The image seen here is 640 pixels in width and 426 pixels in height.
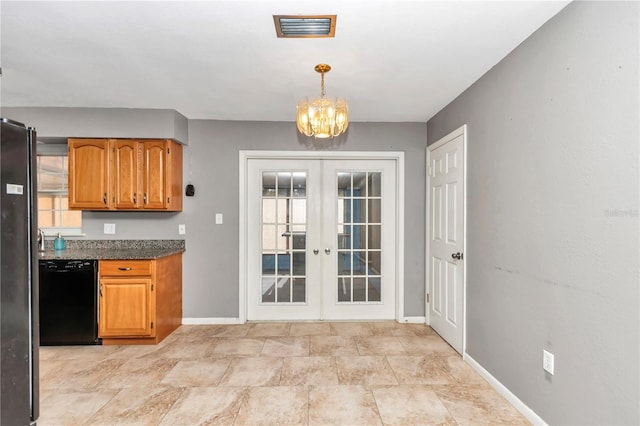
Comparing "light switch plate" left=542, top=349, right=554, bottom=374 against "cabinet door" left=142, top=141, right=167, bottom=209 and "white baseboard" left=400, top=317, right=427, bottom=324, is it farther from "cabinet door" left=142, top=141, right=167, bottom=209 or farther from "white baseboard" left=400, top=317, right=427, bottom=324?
"cabinet door" left=142, top=141, right=167, bottom=209

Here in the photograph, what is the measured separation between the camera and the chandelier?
2523 mm

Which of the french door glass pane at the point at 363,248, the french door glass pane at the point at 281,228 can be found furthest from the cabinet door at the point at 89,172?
the french door glass pane at the point at 363,248

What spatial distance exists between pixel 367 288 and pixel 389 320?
18.2 inches

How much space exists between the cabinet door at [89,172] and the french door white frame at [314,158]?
1402 mm

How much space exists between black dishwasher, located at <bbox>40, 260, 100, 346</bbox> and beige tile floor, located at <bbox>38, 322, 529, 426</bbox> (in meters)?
0.12

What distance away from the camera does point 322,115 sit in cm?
252

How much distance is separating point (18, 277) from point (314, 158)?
295 centimetres

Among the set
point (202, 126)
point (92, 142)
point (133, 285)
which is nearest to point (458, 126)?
point (202, 126)

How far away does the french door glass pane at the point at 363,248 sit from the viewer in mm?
4270

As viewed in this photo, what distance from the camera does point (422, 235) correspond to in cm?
418

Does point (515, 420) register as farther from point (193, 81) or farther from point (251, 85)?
point (193, 81)

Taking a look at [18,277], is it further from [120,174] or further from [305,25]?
[305,25]

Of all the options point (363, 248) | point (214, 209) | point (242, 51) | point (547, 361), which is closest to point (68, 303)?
point (214, 209)

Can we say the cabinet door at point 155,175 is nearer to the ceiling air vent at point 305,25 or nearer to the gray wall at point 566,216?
the ceiling air vent at point 305,25
